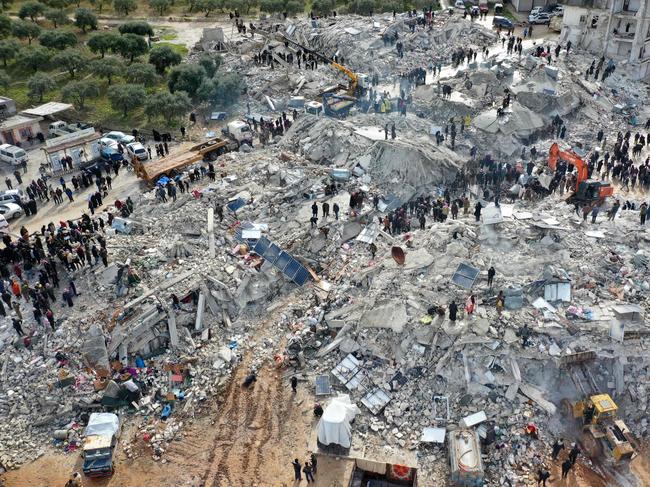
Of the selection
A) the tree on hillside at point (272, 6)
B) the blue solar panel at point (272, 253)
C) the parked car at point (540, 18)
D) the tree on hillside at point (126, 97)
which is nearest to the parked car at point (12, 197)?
the tree on hillside at point (126, 97)

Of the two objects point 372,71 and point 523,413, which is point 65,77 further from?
point 523,413

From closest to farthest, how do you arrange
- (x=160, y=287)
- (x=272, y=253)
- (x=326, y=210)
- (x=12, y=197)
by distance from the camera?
(x=160, y=287)
(x=272, y=253)
(x=326, y=210)
(x=12, y=197)

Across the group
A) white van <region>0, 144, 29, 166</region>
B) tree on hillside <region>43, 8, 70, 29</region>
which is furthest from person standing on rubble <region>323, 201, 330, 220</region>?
tree on hillside <region>43, 8, 70, 29</region>

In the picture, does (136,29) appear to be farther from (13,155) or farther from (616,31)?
(616,31)

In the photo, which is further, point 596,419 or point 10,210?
point 10,210

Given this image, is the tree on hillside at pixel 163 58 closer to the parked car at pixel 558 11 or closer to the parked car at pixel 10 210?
the parked car at pixel 10 210

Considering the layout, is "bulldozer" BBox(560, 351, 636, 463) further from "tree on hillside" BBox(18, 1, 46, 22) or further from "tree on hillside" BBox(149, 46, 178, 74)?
"tree on hillside" BBox(18, 1, 46, 22)

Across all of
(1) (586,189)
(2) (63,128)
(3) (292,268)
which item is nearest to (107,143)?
(2) (63,128)

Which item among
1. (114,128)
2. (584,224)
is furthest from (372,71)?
(584,224)

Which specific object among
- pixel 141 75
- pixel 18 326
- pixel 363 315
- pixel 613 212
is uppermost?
pixel 141 75
